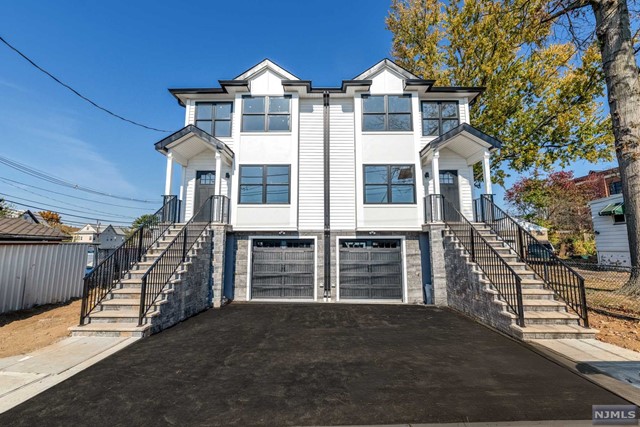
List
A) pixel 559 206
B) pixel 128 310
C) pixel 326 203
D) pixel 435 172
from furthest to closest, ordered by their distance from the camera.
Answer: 1. pixel 559 206
2. pixel 326 203
3. pixel 435 172
4. pixel 128 310

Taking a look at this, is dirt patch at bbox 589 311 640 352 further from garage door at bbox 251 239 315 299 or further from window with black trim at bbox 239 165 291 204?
window with black trim at bbox 239 165 291 204

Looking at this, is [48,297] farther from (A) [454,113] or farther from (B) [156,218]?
(A) [454,113]

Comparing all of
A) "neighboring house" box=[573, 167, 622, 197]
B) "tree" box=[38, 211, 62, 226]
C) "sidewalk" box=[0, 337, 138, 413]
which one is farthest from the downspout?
"tree" box=[38, 211, 62, 226]

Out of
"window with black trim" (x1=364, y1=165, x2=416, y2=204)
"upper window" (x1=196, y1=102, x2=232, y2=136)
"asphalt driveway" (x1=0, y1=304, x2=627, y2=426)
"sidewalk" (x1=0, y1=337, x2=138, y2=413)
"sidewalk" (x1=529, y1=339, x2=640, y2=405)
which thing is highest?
"upper window" (x1=196, y1=102, x2=232, y2=136)

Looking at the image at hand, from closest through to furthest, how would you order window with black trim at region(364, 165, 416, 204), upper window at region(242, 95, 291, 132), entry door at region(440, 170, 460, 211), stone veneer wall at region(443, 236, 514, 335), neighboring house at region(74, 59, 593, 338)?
stone veneer wall at region(443, 236, 514, 335), neighboring house at region(74, 59, 593, 338), window with black trim at region(364, 165, 416, 204), upper window at region(242, 95, 291, 132), entry door at region(440, 170, 460, 211)

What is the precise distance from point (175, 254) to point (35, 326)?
3.24 metres

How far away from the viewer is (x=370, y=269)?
9.60 metres

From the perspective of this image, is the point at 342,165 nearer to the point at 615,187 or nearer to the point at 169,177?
the point at 169,177

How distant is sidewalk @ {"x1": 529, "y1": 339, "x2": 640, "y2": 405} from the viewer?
333cm

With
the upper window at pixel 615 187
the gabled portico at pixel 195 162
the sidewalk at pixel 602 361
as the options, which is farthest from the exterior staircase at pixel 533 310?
the upper window at pixel 615 187

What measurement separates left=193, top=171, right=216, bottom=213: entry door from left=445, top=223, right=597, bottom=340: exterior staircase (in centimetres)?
933

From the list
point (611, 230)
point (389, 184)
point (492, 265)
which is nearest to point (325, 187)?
point (389, 184)

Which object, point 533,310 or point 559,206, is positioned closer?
point 533,310

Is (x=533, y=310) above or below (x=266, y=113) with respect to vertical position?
below
